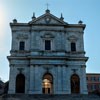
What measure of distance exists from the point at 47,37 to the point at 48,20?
301 centimetres

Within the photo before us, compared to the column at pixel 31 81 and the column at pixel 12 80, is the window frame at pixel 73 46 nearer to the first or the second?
the column at pixel 31 81

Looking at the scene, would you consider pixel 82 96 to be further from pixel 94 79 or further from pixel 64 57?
pixel 94 79

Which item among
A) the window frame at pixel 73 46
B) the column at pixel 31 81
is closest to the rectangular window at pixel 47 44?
the window frame at pixel 73 46

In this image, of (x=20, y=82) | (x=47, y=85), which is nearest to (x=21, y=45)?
(x=20, y=82)

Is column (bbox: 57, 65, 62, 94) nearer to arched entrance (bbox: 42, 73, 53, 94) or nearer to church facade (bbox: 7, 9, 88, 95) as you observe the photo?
church facade (bbox: 7, 9, 88, 95)

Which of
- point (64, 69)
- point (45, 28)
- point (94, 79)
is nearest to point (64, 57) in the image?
point (64, 69)

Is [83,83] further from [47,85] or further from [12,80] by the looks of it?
[12,80]

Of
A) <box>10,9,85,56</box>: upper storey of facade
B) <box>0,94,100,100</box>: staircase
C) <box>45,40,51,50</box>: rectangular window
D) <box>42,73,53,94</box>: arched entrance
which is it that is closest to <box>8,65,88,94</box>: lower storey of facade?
<box>42,73,53,94</box>: arched entrance

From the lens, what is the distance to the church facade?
4866cm

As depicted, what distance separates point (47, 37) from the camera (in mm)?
51375

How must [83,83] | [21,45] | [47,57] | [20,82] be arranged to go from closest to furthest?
[83,83] → [47,57] → [20,82] → [21,45]

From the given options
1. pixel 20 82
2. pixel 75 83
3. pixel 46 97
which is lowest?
pixel 46 97

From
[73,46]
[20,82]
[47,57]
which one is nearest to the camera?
[47,57]

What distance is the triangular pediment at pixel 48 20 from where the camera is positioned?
52.0 metres
